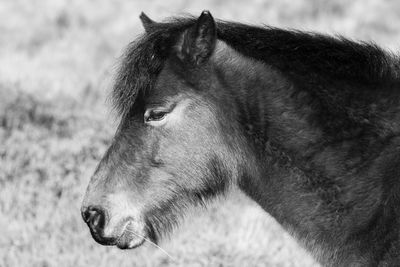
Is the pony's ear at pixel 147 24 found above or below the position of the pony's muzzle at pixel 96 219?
above

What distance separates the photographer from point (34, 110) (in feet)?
29.7

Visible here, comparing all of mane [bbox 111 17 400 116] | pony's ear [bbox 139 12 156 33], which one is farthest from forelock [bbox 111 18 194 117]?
pony's ear [bbox 139 12 156 33]

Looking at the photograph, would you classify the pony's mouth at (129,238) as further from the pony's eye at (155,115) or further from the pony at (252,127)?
the pony's eye at (155,115)

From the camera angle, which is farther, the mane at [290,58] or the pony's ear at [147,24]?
the pony's ear at [147,24]

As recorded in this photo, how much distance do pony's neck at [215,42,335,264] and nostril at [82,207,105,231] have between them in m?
0.87

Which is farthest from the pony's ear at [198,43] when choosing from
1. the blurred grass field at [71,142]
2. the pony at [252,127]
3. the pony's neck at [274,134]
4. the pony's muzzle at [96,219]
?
the pony's muzzle at [96,219]

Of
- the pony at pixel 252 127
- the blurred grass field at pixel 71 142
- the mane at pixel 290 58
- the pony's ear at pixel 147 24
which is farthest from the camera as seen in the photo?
the blurred grass field at pixel 71 142

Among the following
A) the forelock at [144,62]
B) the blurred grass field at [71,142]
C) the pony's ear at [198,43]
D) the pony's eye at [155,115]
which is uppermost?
the pony's ear at [198,43]

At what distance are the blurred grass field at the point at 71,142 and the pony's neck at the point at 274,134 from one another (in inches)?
16.7

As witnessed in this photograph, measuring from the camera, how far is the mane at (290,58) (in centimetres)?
462

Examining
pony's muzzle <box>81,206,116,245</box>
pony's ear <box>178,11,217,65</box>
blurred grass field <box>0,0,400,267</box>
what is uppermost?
pony's ear <box>178,11,217,65</box>

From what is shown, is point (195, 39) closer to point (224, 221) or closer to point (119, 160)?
point (119, 160)

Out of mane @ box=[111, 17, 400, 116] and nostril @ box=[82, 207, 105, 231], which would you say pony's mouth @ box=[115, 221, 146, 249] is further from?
mane @ box=[111, 17, 400, 116]

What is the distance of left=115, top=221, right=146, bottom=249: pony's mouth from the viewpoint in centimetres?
471
